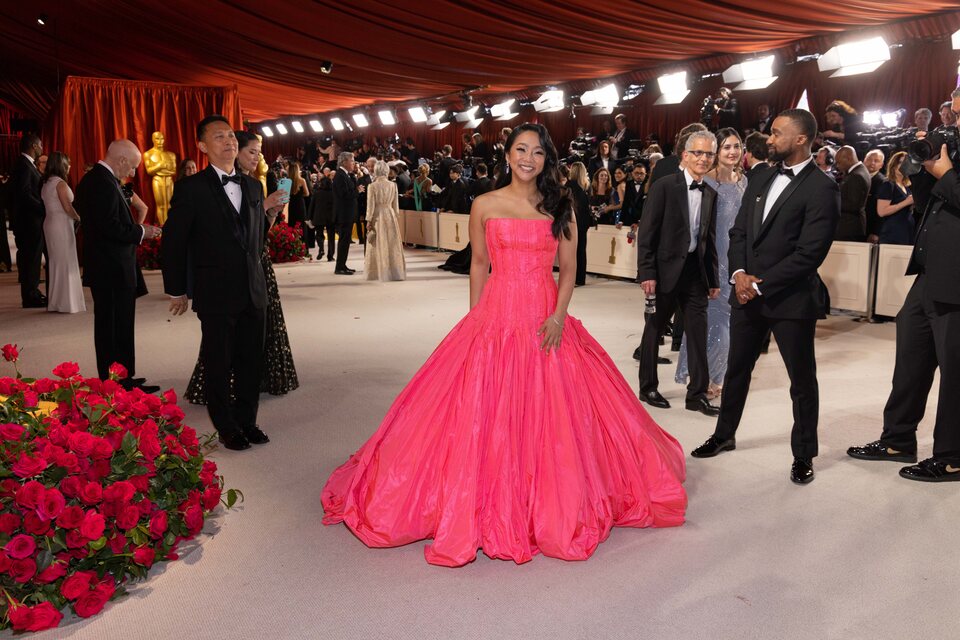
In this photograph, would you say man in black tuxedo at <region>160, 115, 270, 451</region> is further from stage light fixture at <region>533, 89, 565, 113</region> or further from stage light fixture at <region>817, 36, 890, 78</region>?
stage light fixture at <region>533, 89, 565, 113</region>

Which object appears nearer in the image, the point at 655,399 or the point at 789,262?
A: the point at 789,262

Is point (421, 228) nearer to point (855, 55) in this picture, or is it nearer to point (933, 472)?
point (855, 55)

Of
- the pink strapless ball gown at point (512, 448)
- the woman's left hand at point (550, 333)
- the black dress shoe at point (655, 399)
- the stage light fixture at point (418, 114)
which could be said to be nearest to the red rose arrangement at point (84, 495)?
the pink strapless ball gown at point (512, 448)

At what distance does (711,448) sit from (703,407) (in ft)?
2.69

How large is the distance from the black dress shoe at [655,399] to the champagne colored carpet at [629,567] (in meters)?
0.08

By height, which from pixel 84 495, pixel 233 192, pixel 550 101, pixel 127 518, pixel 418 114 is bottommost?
pixel 127 518

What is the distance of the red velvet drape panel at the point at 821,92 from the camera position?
1035 cm

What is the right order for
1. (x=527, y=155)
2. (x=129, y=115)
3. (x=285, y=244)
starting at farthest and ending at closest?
(x=285, y=244) < (x=129, y=115) < (x=527, y=155)

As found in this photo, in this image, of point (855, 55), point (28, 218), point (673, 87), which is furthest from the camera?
point (673, 87)

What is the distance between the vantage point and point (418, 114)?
20.4 m

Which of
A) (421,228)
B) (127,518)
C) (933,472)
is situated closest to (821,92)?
(421,228)

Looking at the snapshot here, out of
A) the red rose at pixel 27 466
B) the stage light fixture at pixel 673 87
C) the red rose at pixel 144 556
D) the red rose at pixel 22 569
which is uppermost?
the stage light fixture at pixel 673 87

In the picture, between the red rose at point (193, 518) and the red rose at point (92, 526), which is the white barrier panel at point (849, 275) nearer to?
the red rose at point (193, 518)

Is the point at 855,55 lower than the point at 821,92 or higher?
higher
